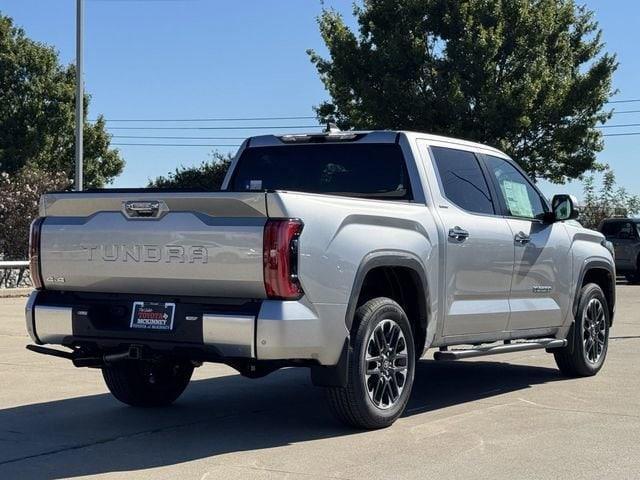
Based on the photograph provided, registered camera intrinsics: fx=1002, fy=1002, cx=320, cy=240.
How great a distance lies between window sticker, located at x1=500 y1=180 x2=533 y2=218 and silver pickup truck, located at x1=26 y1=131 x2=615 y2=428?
0.13ft

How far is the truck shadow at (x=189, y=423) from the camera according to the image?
5.93 metres

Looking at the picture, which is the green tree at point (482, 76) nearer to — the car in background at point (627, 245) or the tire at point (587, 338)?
the car in background at point (627, 245)

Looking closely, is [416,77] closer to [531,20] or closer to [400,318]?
[531,20]

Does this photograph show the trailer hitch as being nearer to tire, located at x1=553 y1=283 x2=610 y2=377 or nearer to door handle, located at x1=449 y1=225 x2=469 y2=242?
door handle, located at x1=449 y1=225 x2=469 y2=242

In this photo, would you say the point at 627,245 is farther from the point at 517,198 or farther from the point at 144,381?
the point at 144,381

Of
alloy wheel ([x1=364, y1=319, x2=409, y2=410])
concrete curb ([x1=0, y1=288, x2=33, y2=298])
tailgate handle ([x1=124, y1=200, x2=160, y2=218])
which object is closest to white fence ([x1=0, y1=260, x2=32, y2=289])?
concrete curb ([x1=0, y1=288, x2=33, y2=298])

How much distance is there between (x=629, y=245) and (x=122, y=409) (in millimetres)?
22257

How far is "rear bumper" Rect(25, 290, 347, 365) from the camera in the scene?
5.86m

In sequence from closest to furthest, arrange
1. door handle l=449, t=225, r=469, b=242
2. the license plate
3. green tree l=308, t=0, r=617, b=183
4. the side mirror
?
the license plate
door handle l=449, t=225, r=469, b=242
the side mirror
green tree l=308, t=0, r=617, b=183

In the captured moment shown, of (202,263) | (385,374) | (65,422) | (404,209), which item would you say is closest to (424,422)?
(385,374)

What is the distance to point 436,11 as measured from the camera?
91.4ft

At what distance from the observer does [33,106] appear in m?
33.4

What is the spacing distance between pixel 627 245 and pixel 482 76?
6.12m

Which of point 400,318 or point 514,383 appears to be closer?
point 400,318
